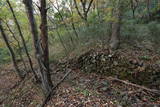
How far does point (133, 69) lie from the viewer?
4.64 meters

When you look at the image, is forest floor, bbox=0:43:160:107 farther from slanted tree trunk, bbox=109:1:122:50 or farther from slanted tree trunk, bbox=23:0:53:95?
slanted tree trunk, bbox=23:0:53:95

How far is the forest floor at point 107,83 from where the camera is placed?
372cm

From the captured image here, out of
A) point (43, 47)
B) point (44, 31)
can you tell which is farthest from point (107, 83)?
point (44, 31)

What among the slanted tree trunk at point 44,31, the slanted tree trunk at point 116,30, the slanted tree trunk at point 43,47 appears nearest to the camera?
the slanted tree trunk at point 44,31

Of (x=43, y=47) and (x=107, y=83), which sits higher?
(x=43, y=47)

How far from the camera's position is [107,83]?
4629 millimetres

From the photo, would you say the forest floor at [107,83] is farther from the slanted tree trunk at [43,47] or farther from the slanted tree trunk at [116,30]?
the slanted tree trunk at [43,47]

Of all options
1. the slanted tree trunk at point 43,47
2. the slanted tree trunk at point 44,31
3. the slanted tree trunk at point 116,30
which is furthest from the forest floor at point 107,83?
the slanted tree trunk at point 44,31

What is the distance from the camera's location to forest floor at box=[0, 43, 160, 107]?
372cm

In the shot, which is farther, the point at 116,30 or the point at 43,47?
the point at 116,30

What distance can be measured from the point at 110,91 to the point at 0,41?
31.5 feet

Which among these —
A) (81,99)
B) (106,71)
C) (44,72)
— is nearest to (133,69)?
(106,71)

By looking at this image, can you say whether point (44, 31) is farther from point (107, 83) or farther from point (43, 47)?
point (107, 83)

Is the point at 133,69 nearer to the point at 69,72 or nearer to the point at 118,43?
the point at 118,43
